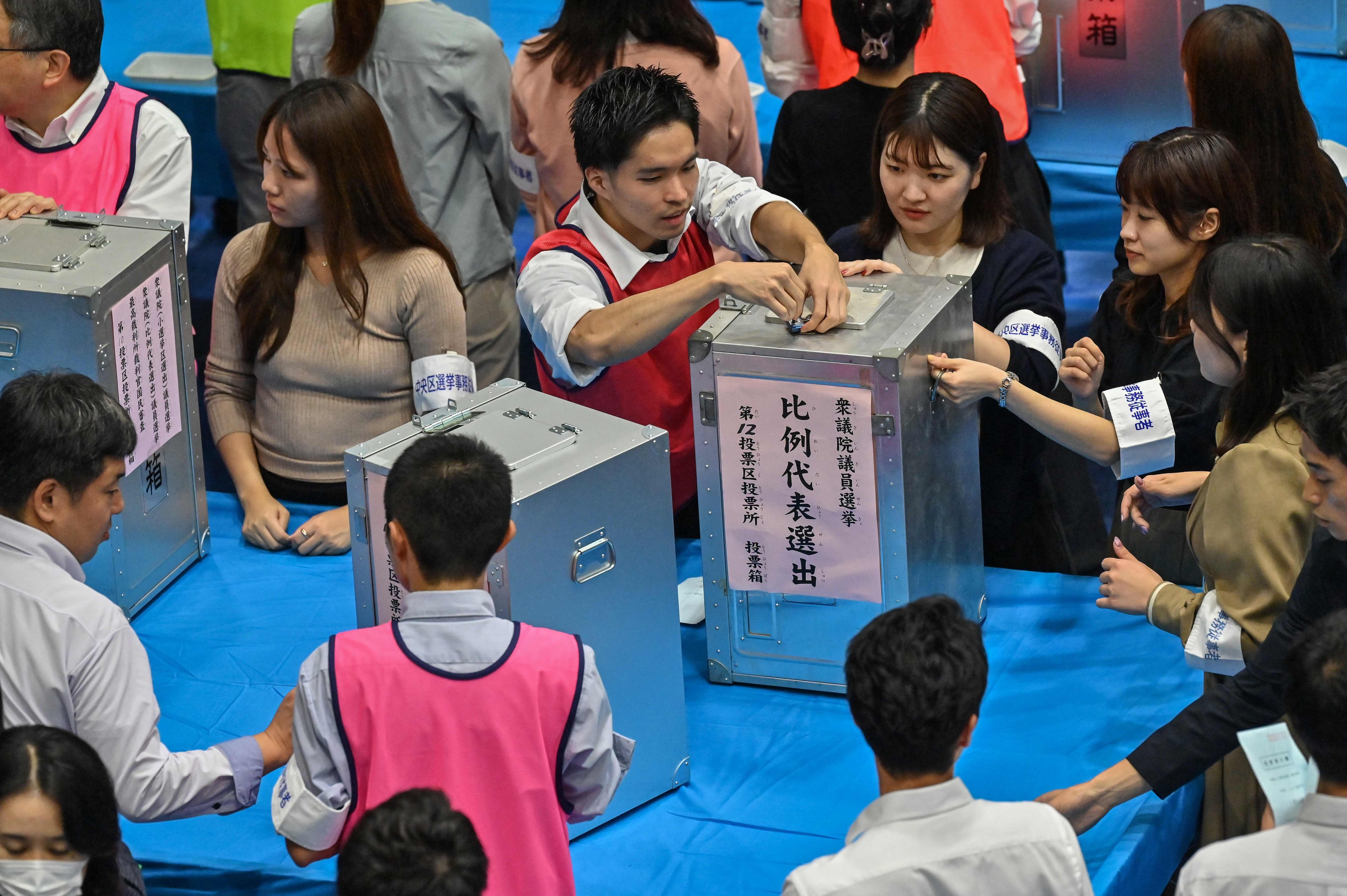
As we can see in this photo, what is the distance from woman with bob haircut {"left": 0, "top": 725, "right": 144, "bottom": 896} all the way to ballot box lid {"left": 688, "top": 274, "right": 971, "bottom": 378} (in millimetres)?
957

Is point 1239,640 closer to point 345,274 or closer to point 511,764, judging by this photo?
point 511,764

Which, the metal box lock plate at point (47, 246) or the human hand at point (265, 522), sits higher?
the metal box lock plate at point (47, 246)

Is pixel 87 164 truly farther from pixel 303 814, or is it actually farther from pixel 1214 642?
pixel 1214 642

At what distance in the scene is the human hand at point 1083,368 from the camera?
2408mm

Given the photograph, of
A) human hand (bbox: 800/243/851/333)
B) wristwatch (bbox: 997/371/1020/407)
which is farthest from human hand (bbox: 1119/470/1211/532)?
human hand (bbox: 800/243/851/333)

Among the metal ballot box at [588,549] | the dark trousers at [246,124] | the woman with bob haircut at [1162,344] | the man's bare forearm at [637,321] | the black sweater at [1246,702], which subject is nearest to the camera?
the black sweater at [1246,702]

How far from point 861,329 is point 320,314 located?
969 millimetres

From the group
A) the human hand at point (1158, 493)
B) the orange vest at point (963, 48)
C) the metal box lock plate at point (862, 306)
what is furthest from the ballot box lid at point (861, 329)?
the orange vest at point (963, 48)

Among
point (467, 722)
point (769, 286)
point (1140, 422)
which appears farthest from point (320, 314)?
point (1140, 422)

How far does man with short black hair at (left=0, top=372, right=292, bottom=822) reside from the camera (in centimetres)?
170

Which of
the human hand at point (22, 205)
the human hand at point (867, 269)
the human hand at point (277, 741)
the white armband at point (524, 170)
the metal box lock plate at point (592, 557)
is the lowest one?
the human hand at point (277, 741)

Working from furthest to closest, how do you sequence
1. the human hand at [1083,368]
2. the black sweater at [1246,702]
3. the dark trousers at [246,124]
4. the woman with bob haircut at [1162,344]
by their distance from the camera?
the dark trousers at [246,124] → the human hand at [1083,368] → the woman with bob haircut at [1162,344] → the black sweater at [1246,702]

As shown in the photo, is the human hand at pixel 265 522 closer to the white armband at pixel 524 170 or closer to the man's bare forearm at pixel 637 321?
the man's bare forearm at pixel 637 321

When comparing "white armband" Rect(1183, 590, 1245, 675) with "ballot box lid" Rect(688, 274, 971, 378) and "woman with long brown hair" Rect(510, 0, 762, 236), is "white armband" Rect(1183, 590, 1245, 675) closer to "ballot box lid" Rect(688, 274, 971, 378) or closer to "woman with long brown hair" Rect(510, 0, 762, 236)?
"ballot box lid" Rect(688, 274, 971, 378)
